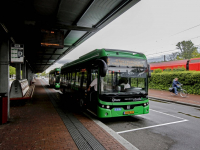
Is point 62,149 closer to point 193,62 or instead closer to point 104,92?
point 104,92

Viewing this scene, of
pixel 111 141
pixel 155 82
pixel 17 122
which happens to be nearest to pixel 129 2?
pixel 111 141

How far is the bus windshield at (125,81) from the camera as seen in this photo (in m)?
6.43

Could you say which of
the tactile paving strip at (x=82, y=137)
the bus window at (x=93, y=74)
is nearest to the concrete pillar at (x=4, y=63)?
the tactile paving strip at (x=82, y=137)

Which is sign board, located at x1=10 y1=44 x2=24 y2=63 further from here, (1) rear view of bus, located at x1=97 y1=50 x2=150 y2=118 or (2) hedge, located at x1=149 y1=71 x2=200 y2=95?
(2) hedge, located at x1=149 y1=71 x2=200 y2=95

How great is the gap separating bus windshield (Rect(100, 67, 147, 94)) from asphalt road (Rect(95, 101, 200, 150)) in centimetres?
138

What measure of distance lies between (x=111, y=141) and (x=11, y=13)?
661 cm

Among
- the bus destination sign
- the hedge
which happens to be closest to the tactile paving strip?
the bus destination sign

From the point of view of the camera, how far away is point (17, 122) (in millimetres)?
6328

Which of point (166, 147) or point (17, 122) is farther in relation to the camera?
point (17, 122)

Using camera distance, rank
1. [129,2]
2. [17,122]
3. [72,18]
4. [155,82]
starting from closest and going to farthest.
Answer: [129,2]
[17,122]
[72,18]
[155,82]

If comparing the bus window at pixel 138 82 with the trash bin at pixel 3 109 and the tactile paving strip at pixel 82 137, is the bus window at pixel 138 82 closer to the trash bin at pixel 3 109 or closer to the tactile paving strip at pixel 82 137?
the tactile paving strip at pixel 82 137

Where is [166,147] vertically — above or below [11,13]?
below

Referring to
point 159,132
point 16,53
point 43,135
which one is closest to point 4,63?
point 16,53

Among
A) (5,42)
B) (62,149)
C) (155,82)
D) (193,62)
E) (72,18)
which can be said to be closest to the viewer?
(62,149)
